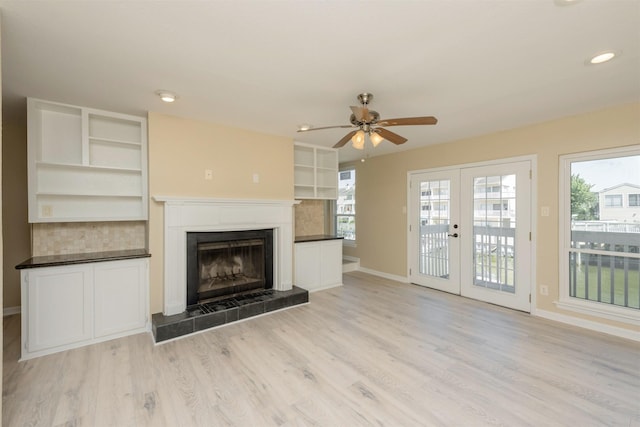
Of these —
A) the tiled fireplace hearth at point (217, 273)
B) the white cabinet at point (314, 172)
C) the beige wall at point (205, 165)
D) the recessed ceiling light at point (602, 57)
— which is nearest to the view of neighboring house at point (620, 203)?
the recessed ceiling light at point (602, 57)

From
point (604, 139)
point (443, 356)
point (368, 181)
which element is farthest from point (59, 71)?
point (604, 139)

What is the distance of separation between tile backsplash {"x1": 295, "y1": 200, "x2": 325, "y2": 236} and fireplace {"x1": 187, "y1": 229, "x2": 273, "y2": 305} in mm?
1168

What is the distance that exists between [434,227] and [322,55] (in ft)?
11.9

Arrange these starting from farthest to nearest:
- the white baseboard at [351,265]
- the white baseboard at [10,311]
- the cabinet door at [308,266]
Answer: the white baseboard at [351,265]
the cabinet door at [308,266]
the white baseboard at [10,311]

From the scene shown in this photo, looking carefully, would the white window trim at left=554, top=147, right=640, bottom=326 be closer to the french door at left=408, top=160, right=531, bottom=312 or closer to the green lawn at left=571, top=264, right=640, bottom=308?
the green lawn at left=571, top=264, right=640, bottom=308

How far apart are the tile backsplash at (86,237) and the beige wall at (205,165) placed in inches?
26.2

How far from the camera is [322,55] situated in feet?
6.63

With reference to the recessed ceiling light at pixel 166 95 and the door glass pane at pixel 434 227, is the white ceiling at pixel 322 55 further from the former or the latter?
the door glass pane at pixel 434 227

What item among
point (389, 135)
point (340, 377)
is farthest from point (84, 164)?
point (340, 377)

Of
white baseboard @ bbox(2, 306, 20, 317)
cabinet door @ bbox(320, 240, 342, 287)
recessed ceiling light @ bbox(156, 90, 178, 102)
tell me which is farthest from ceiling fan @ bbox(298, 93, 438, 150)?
white baseboard @ bbox(2, 306, 20, 317)

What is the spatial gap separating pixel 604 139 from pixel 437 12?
287 cm

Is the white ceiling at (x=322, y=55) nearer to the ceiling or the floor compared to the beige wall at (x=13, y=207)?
nearer to the ceiling

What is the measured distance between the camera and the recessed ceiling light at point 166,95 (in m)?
2.64

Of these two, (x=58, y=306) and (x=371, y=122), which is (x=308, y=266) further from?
(x=58, y=306)
